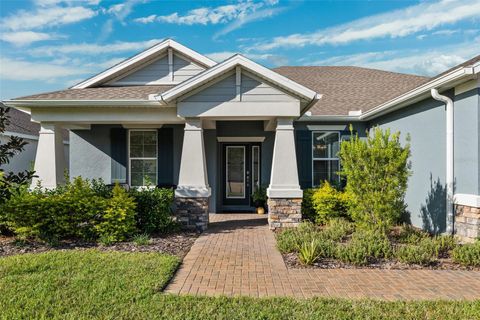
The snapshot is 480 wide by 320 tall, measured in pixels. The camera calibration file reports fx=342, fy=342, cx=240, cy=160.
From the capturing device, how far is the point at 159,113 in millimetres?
9273

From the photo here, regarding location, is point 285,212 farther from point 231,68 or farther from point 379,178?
point 231,68

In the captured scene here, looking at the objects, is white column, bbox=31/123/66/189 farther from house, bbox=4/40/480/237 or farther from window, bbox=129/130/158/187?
window, bbox=129/130/158/187

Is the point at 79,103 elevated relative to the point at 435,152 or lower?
elevated

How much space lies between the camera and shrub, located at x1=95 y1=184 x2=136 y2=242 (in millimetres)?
7250

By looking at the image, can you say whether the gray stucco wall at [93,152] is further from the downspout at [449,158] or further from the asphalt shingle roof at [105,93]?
the downspout at [449,158]

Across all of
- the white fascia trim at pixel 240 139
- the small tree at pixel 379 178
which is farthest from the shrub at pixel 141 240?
the white fascia trim at pixel 240 139

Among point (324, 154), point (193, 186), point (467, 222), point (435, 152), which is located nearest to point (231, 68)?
point (193, 186)

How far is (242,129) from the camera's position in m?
12.0

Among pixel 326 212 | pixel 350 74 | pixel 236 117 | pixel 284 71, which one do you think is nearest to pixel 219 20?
pixel 284 71

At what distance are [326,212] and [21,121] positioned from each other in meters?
18.3

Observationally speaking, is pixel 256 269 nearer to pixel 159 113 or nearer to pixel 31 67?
pixel 159 113

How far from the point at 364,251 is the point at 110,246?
4937mm

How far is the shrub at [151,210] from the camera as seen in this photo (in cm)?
790

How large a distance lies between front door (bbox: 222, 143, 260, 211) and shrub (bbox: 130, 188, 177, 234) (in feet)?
15.3
